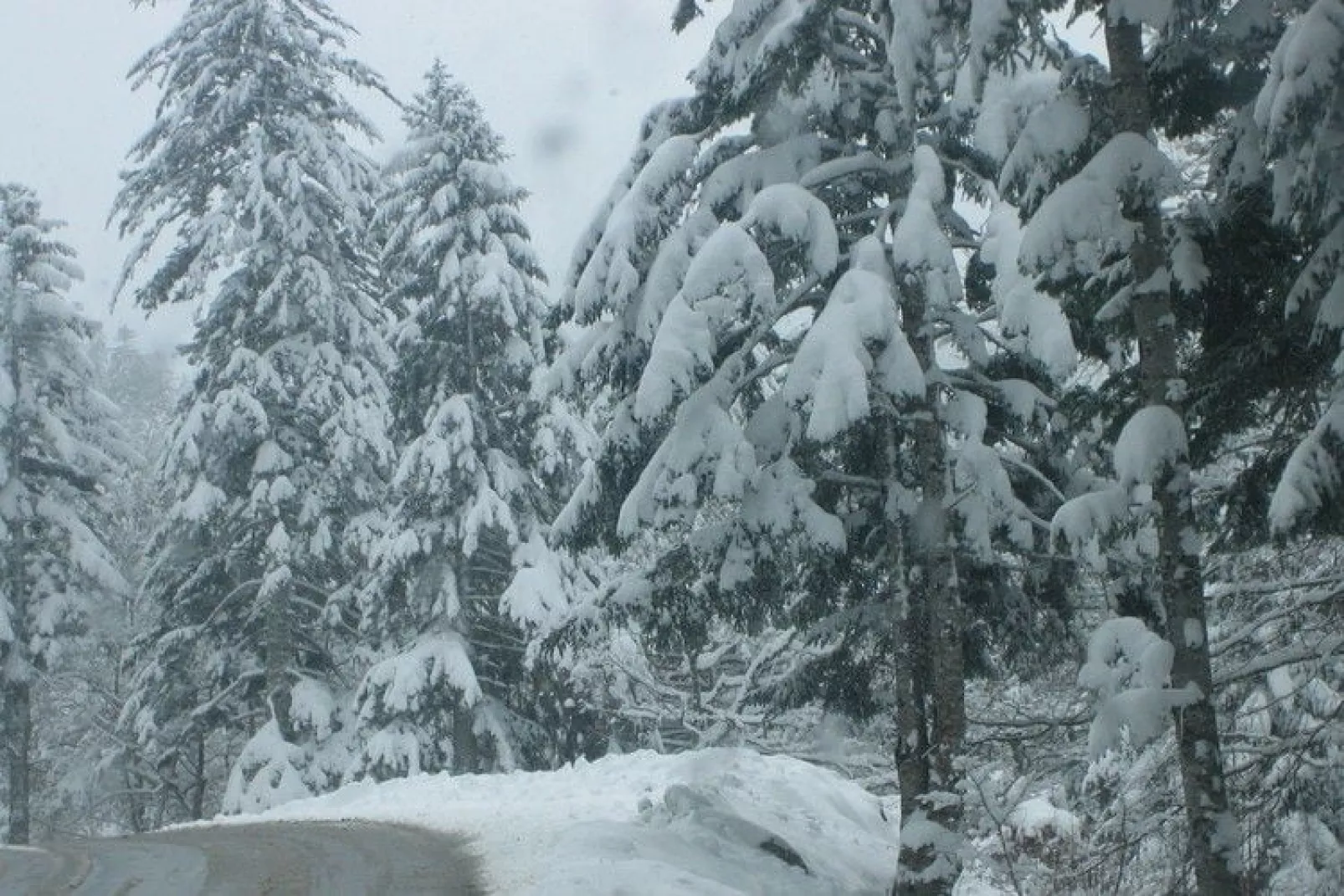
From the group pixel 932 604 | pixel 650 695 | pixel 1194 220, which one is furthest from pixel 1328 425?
pixel 650 695

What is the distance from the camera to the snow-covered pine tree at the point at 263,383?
870 inches

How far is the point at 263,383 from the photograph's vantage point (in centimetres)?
2202

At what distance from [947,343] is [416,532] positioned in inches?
458

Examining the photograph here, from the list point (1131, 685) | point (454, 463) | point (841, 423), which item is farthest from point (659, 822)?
point (454, 463)

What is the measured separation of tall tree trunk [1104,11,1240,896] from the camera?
7.23 metres

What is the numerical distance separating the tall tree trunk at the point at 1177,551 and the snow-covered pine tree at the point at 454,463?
1377 centimetres

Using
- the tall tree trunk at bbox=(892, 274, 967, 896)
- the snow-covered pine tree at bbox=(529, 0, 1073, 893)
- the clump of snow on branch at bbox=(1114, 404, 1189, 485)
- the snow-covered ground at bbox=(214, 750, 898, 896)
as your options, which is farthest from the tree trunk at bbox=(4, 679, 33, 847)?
the clump of snow on branch at bbox=(1114, 404, 1189, 485)

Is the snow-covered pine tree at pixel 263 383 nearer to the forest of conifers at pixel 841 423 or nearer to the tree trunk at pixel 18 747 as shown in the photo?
the forest of conifers at pixel 841 423

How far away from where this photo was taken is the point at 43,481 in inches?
1069

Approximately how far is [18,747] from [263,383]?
11.0 metres

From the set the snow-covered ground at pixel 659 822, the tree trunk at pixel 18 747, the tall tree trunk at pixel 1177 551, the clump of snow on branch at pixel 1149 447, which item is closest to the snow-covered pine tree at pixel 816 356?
the tall tree trunk at pixel 1177 551

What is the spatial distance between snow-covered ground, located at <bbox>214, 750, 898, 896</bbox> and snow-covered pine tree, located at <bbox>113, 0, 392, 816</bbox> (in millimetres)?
5858

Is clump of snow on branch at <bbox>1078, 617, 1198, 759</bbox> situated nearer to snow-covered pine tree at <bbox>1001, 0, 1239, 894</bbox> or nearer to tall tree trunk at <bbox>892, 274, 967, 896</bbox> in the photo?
snow-covered pine tree at <bbox>1001, 0, 1239, 894</bbox>

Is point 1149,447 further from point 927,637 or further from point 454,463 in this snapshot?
point 454,463
